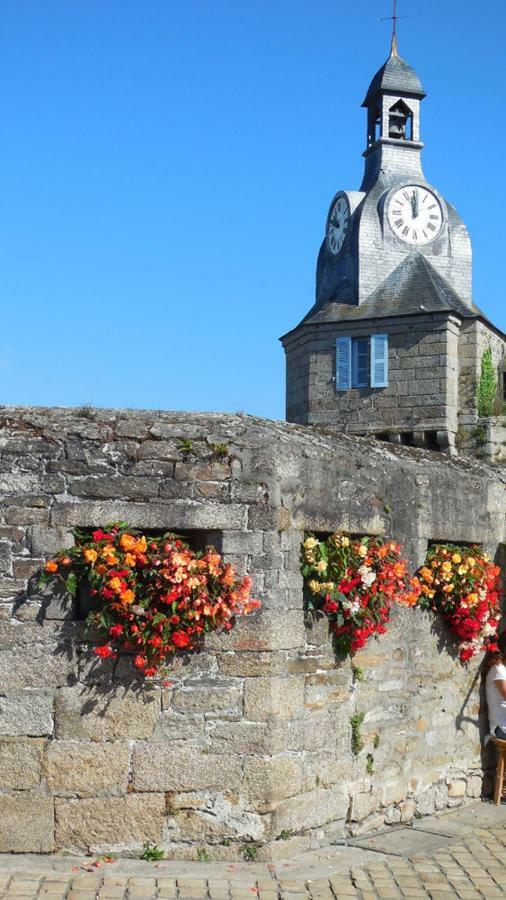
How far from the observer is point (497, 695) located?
8125 millimetres

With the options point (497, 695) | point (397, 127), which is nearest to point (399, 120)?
point (397, 127)

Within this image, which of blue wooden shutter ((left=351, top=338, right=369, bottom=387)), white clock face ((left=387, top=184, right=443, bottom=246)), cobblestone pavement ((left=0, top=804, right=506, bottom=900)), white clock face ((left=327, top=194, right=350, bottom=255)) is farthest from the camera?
white clock face ((left=327, top=194, right=350, bottom=255))

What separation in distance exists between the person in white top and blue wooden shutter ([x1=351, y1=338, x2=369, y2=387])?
1745cm

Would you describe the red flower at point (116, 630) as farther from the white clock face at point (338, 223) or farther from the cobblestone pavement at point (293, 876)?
the white clock face at point (338, 223)

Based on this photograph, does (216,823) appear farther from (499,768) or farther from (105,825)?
(499,768)

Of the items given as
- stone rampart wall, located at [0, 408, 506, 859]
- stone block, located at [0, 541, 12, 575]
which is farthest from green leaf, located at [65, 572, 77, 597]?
stone block, located at [0, 541, 12, 575]

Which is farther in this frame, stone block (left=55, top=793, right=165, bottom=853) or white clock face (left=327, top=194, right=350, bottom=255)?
white clock face (left=327, top=194, right=350, bottom=255)

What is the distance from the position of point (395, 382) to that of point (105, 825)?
65.1 ft

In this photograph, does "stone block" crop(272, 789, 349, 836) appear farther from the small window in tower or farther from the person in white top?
the small window in tower

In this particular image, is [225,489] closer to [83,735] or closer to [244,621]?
[244,621]

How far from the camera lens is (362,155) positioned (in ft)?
95.5

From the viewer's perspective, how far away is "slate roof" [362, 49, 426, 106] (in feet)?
92.5

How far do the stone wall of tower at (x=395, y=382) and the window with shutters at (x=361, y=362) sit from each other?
0.14 m

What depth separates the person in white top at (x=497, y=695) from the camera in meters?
8.09
